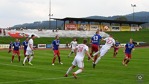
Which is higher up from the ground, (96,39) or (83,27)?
(83,27)

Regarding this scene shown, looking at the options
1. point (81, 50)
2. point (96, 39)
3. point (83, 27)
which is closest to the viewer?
point (81, 50)

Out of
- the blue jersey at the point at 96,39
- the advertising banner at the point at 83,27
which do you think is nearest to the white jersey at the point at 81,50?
the blue jersey at the point at 96,39

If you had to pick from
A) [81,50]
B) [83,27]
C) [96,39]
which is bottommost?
[81,50]

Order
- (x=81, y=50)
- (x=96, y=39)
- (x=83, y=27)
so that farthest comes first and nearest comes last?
(x=83, y=27), (x=96, y=39), (x=81, y=50)

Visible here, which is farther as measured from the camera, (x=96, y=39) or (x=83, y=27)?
(x=83, y=27)

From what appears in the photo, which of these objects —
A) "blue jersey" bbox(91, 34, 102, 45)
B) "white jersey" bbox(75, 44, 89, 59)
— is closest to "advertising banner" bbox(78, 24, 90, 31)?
"blue jersey" bbox(91, 34, 102, 45)

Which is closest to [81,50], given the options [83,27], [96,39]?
[96,39]

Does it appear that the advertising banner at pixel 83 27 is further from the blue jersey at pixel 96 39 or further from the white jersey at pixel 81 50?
the white jersey at pixel 81 50

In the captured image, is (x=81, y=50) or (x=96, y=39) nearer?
(x=81, y=50)

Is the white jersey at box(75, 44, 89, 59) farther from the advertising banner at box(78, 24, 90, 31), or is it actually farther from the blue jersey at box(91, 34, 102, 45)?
the advertising banner at box(78, 24, 90, 31)

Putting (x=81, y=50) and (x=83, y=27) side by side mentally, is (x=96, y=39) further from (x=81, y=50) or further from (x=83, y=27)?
(x=83, y=27)

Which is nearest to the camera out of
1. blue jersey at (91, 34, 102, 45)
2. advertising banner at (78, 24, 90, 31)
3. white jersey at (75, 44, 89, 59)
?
white jersey at (75, 44, 89, 59)

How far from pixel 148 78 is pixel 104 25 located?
98560 mm

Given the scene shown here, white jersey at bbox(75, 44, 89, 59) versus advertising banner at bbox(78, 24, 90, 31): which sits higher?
advertising banner at bbox(78, 24, 90, 31)
